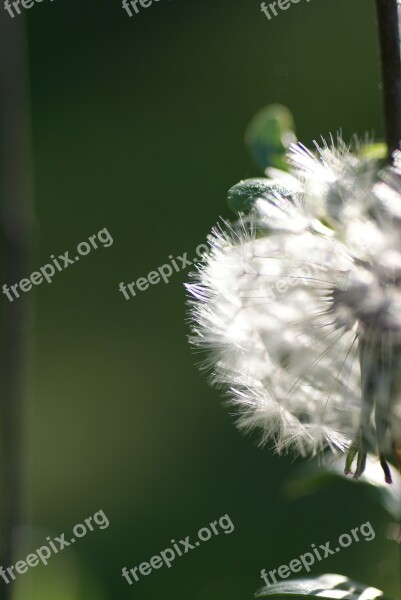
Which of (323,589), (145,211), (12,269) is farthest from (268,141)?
(145,211)

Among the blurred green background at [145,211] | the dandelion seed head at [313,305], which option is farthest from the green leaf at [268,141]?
the blurred green background at [145,211]

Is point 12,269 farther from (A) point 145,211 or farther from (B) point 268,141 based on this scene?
(A) point 145,211

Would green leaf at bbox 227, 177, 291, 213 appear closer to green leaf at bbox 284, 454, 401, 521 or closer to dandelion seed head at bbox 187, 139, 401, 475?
dandelion seed head at bbox 187, 139, 401, 475

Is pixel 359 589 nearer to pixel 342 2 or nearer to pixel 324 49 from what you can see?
pixel 342 2

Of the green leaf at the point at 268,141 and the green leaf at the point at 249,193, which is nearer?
the green leaf at the point at 249,193

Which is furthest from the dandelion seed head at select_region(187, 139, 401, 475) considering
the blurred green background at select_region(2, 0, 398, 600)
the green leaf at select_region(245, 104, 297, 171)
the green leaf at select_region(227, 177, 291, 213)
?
the blurred green background at select_region(2, 0, 398, 600)

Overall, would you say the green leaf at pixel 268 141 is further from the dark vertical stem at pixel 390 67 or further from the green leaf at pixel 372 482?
the green leaf at pixel 372 482

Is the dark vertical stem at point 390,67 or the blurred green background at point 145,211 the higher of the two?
the blurred green background at point 145,211

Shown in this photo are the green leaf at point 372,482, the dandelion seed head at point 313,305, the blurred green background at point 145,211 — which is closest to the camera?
the dandelion seed head at point 313,305
